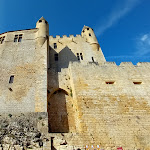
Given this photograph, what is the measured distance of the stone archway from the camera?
33.1 ft

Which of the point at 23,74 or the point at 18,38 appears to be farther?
the point at 18,38

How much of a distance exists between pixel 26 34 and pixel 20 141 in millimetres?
11868

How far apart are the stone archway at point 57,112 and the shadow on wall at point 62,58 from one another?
6.21 m

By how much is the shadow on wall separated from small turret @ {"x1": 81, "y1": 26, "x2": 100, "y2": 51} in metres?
3.49

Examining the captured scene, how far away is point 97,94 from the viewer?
34.3 feet

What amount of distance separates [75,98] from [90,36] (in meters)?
13.9

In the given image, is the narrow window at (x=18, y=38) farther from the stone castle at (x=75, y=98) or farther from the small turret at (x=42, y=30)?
the small turret at (x=42, y=30)

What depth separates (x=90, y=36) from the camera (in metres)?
21.7

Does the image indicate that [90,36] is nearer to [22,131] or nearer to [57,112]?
[57,112]

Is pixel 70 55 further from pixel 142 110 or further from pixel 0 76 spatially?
pixel 142 110

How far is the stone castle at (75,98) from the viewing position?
27.2ft

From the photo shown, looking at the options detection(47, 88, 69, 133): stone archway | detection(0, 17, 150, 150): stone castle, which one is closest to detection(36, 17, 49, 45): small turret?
detection(0, 17, 150, 150): stone castle

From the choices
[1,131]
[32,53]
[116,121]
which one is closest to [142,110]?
[116,121]

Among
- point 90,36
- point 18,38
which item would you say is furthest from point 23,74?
point 90,36
